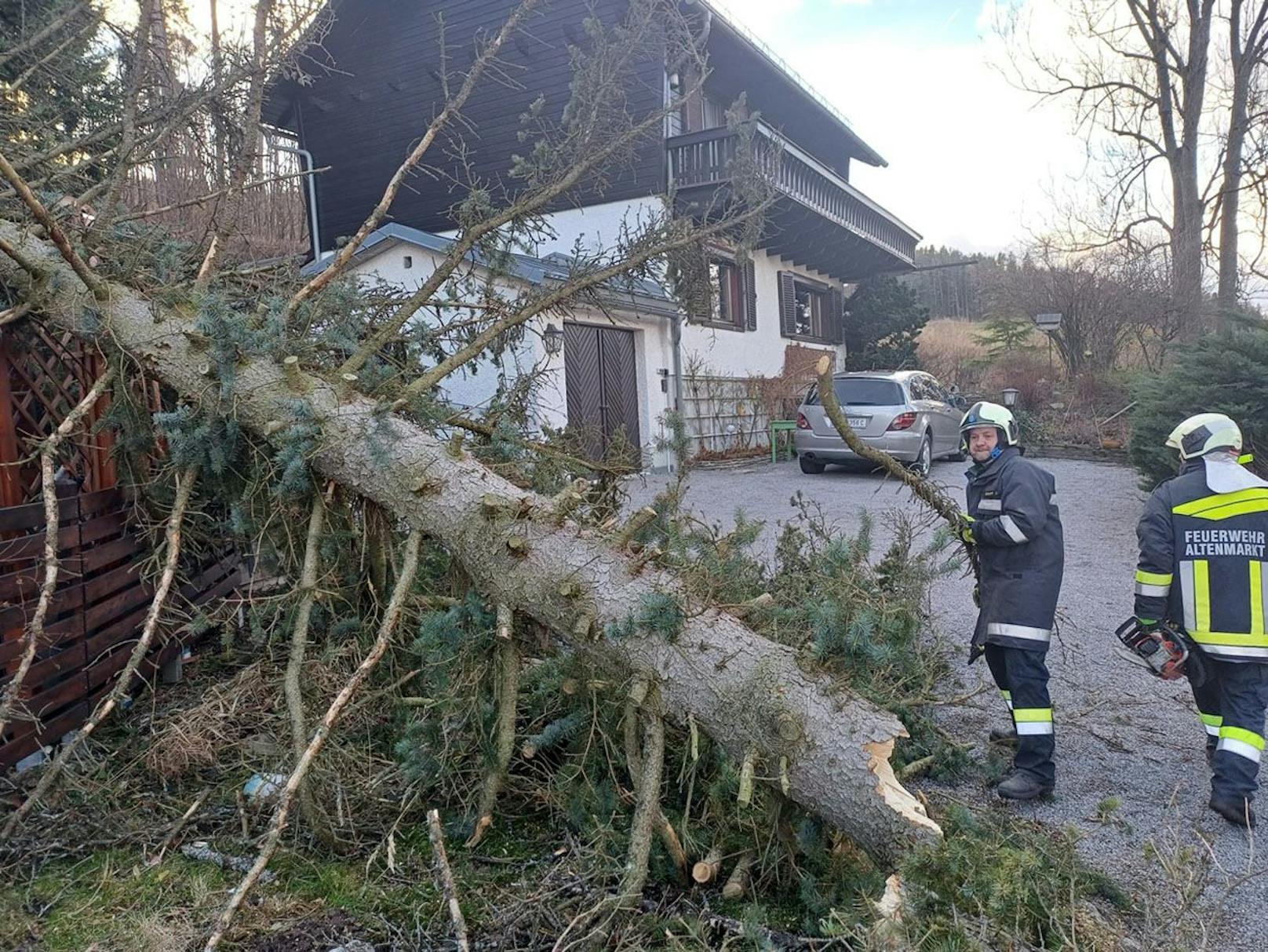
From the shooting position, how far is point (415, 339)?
4.34 meters

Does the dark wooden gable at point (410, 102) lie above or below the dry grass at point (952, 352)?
above

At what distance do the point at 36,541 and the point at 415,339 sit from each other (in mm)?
1867

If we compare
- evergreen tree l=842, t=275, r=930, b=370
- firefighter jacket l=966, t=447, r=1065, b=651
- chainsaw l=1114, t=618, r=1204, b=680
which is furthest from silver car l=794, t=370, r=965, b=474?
evergreen tree l=842, t=275, r=930, b=370

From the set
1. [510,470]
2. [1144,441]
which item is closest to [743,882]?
[510,470]

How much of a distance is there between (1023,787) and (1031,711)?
0.95ft

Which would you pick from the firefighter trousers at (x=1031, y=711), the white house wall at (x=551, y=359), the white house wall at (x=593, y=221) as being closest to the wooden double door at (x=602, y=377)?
the white house wall at (x=551, y=359)

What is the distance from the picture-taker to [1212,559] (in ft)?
10.6

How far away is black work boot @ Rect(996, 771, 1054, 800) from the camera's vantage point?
3254mm

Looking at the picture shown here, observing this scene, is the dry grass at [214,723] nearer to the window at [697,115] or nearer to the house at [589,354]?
the house at [589,354]

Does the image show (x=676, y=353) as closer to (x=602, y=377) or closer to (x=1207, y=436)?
(x=602, y=377)

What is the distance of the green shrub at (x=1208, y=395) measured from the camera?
7.94m

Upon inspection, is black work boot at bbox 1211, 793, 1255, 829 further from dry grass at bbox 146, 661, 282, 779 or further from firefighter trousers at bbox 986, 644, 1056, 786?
dry grass at bbox 146, 661, 282, 779

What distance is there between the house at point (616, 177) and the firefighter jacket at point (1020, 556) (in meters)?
7.53

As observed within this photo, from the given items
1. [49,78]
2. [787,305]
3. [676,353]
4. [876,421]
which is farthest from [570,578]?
[787,305]
